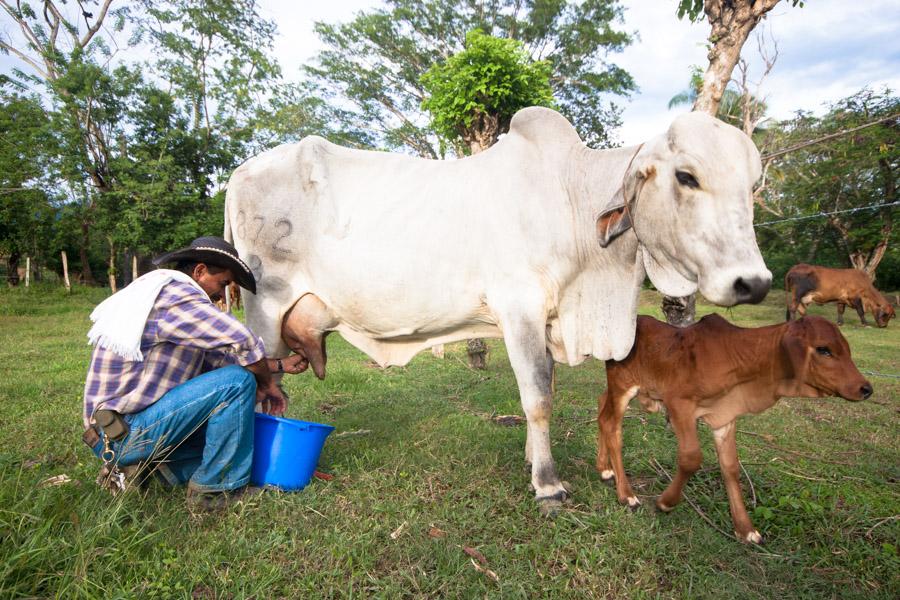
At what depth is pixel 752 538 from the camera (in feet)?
7.93

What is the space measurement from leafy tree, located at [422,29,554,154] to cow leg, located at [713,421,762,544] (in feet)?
15.4

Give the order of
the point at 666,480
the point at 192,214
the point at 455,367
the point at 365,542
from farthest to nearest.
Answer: the point at 192,214, the point at 455,367, the point at 666,480, the point at 365,542

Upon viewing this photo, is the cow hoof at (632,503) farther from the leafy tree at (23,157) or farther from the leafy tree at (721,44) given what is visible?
the leafy tree at (23,157)

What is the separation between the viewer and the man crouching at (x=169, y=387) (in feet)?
7.82

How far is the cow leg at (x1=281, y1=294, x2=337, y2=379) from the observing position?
3318mm

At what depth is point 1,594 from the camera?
169cm

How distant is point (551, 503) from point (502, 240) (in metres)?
1.37

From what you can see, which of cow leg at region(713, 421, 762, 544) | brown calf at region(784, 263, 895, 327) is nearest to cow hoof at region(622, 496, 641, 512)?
cow leg at region(713, 421, 762, 544)

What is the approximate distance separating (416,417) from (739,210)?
293cm

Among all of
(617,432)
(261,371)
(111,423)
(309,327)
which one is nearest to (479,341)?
(309,327)

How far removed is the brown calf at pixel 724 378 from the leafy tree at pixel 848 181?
12.8 metres

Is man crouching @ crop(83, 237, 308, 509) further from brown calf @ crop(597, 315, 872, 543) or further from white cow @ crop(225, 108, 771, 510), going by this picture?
brown calf @ crop(597, 315, 872, 543)

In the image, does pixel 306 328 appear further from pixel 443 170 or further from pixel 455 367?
pixel 455 367

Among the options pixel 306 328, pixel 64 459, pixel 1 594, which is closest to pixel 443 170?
pixel 306 328
